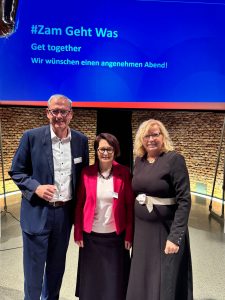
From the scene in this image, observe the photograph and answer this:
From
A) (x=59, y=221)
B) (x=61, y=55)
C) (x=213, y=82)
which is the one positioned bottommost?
(x=59, y=221)

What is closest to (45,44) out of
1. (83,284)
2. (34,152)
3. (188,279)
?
(34,152)

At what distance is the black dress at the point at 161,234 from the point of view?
1.75m

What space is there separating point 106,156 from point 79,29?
5.92 feet

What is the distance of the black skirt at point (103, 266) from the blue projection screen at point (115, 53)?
5.44 ft

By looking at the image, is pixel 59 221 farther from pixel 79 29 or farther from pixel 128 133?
pixel 79 29

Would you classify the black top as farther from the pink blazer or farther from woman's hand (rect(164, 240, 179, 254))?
the pink blazer

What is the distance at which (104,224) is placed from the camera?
191 cm

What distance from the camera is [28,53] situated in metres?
3.06

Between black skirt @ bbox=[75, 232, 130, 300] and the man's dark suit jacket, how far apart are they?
35 centimetres

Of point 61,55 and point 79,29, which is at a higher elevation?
point 79,29

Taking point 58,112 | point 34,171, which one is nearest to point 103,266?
point 34,171

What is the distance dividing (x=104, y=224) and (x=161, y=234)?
1.22 feet

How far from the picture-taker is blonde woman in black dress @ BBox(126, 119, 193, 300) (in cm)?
175

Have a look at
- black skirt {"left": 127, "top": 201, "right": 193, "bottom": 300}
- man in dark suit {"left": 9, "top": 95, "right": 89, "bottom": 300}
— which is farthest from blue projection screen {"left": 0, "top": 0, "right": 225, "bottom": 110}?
black skirt {"left": 127, "top": 201, "right": 193, "bottom": 300}
